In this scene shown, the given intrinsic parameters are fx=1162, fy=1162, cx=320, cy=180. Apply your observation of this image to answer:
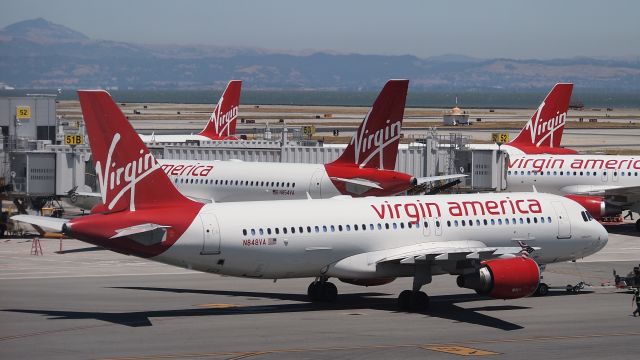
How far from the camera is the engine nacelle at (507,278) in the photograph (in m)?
39.1

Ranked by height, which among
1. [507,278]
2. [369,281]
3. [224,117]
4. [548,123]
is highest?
[224,117]

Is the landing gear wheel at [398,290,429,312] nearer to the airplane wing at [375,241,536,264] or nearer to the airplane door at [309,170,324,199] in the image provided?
the airplane wing at [375,241,536,264]

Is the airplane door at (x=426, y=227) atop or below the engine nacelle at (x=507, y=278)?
atop

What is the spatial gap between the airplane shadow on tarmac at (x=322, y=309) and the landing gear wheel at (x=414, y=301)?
10.0 inches

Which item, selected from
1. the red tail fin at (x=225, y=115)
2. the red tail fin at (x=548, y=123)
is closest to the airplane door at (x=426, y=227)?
the red tail fin at (x=548, y=123)

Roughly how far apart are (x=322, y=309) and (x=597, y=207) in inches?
1183

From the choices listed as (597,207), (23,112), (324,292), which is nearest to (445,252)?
(324,292)

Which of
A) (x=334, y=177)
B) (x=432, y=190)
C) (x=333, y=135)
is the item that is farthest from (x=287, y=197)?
(x=333, y=135)

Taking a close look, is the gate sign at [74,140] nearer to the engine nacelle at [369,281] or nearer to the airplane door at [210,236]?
the engine nacelle at [369,281]

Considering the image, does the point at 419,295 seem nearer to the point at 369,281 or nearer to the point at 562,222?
the point at 369,281

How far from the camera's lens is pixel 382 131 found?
199ft

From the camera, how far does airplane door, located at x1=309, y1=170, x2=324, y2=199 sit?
62938 millimetres

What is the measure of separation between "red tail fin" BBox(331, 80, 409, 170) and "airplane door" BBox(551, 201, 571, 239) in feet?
55.4

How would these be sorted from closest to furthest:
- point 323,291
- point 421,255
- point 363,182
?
1. point 421,255
2. point 323,291
3. point 363,182
